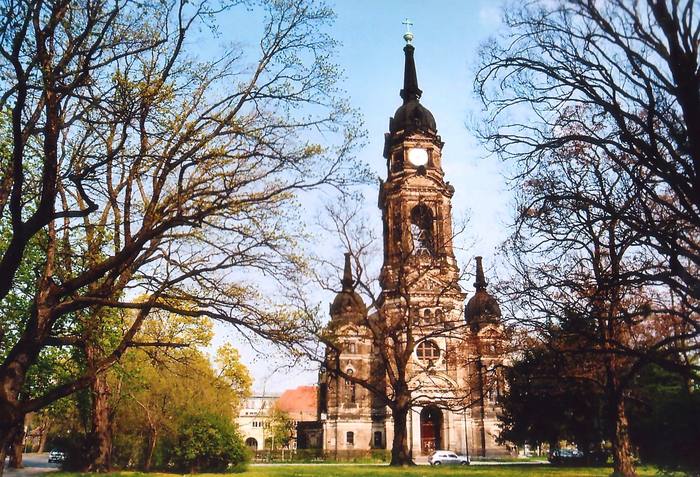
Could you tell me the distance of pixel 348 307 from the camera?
184ft

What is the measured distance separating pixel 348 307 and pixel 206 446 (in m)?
28.7

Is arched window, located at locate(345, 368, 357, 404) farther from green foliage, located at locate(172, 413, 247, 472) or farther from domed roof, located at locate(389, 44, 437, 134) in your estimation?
green foliage, located at locate(172, 413, 247, 472)

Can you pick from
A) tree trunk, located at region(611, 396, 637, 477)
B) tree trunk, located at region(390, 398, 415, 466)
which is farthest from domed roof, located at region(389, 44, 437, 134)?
tree trunk, located at region(611, 396, 637, 477)

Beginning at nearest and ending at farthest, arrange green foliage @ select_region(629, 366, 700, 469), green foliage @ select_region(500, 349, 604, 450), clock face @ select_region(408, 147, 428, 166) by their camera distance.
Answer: green foliage @ select_region(629, 366, 700, 469) < green foliage @ select_region(500, 349, 604, 450) < clock face @ select_region(408, 147, 428, 166)

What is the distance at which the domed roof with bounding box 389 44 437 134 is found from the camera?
6203 centimetres

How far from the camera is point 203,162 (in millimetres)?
12906

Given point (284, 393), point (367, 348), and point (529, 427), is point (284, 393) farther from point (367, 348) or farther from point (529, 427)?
point (529, 427)

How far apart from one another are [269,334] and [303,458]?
44.5 meters

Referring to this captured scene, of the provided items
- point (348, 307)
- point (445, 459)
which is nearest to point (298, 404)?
point (348, 307)

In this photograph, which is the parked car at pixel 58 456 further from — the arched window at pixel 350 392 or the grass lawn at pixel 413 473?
the arched window at pixel 350 392

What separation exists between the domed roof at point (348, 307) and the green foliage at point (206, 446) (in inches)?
304

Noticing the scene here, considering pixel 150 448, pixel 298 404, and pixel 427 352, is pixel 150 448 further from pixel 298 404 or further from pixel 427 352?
pixel 298 404

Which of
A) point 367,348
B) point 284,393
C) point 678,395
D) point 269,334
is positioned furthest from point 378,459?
point 284,393

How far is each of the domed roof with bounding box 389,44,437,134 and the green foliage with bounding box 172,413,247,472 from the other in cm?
4012
